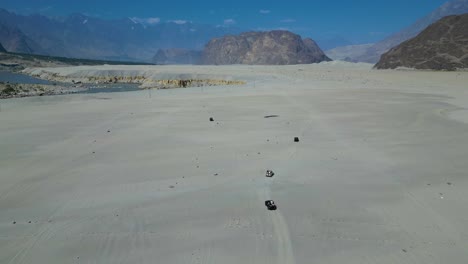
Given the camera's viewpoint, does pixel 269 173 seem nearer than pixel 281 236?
No

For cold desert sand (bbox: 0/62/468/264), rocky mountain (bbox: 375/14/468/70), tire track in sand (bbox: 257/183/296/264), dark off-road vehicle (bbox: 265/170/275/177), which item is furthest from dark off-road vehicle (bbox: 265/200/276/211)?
rocky mountain (bbox: 375/14/468/70)

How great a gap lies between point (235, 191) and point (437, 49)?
59.2m

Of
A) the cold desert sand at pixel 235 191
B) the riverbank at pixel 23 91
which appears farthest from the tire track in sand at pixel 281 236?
the riverbank at pixel 23 91

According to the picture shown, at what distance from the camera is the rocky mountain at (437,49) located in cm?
5391

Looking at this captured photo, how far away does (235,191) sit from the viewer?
7695mm

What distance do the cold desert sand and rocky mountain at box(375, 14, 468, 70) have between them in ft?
146

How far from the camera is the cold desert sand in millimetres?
5547

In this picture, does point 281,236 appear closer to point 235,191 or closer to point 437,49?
point 235,191

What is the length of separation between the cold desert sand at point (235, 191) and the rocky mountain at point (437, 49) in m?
44.4

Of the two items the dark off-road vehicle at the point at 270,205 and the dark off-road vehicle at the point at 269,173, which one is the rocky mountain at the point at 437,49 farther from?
the dark off-road vehicle at the point at 270,205

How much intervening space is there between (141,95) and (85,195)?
65.7 feet

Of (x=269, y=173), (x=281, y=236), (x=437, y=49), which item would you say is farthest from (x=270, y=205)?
(x=437, y=49)

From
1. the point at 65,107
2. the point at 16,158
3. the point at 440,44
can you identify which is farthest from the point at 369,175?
the point at 440,44

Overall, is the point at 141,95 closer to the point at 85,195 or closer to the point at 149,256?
the point at 85,195
